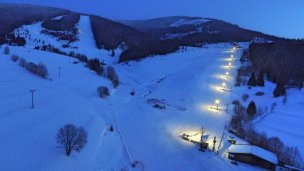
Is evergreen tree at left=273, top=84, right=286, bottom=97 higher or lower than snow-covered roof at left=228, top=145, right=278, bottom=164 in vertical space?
higher

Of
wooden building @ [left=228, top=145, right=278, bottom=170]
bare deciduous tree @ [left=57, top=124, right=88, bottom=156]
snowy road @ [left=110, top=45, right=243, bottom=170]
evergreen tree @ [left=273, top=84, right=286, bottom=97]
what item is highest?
evergreen tree @ [left=273, top=84, right=286, bottom=97]

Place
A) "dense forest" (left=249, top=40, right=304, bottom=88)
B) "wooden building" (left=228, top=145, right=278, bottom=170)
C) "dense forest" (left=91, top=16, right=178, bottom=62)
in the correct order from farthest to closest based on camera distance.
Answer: "dense forest" (left=91, top=16, right=178, bottom=62)
"dense forest" (left=249, top=40, right=304, bottom=88)
"wooden building" (left=228, top=145, right=278, bottom=170)

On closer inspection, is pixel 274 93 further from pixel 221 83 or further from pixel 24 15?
pixel 24 15

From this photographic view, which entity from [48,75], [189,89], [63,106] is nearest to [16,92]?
[63,106]

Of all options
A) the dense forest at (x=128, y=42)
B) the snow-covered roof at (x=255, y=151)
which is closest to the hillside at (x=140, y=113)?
the snow-covered roof at (x=255, y=151)

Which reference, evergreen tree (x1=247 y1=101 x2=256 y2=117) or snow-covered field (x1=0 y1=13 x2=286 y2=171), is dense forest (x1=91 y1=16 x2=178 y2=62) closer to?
snow-covered field (x1=0 y1=13 x2=286 y2=171)

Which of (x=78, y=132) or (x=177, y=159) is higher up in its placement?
(x=78, y=132)

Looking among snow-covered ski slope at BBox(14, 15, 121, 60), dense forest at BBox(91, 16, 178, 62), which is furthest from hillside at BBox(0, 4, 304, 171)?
snow-covered ski slope at BBox(14, 15, 121, 60)
